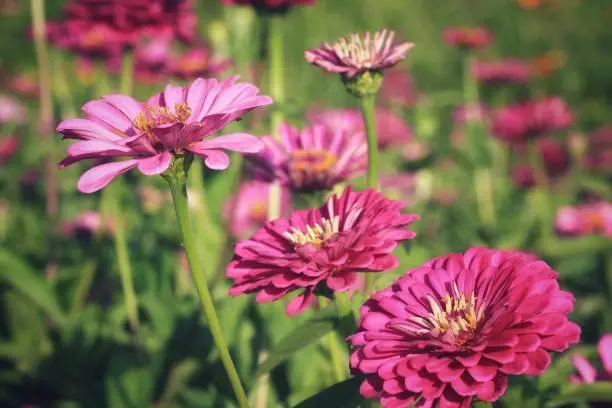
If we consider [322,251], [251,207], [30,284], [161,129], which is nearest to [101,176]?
[161,129]

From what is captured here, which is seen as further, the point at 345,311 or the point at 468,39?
the point at 468,39

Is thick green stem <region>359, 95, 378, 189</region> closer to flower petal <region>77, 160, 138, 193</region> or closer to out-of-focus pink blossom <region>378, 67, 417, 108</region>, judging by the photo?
flower petal <region>77, 160, 138, 193</region>

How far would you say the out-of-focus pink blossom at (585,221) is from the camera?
1771 millimetres

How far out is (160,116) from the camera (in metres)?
0.73

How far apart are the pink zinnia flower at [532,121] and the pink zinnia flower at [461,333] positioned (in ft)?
4.81

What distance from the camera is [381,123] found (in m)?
2.13

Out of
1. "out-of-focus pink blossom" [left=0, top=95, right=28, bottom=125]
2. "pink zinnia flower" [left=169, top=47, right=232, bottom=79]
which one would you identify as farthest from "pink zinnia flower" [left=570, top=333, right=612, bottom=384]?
"out-of-focus pink blossom" [left=0, top=95, right=28, bottom=125]

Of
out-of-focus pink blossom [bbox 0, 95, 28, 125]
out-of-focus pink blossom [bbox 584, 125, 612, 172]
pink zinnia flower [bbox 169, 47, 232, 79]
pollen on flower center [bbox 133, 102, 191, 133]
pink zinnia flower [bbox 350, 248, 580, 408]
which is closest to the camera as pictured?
Answer: pink zinnia flower [bbox 350, 248, 580, 408]

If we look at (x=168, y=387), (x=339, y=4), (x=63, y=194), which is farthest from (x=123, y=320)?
(x=339, y=4)

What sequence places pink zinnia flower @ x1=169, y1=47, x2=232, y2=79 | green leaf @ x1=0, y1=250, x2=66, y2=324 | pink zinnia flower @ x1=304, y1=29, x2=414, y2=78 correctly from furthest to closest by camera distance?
pink zinnia flower @ x1=169, y1=47, x2=232, y2=79, green leaf @ x1=0, y1=250, x2=66, y2=324, pink zinnia flower @ x1=304, y1=29, x2=414, y2=78

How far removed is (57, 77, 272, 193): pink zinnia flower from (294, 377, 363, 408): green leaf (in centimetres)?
22

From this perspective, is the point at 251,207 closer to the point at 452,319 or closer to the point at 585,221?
the point at 585,221

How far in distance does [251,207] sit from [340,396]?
4.26 ft

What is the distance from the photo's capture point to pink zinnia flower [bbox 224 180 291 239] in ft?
6.07
